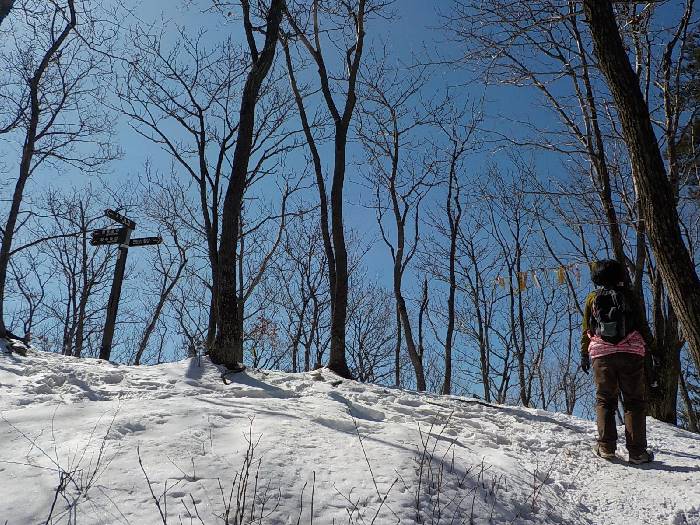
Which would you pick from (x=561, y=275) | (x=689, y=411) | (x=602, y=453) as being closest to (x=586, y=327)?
(x=602, y=453)

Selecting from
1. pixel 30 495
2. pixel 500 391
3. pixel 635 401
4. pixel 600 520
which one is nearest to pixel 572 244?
pixel 500 391

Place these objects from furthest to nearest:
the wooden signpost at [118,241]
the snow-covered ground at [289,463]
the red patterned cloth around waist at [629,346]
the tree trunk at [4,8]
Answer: the wooden signpost at [118,241], the tree trunk at [4,8], the red patterned cloth around waist at [629,346], the snow-covered ground at [289,463]

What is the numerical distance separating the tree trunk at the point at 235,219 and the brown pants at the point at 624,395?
4.40 meters

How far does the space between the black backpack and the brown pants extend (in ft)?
0.65

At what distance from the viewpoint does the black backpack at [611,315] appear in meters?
4.67

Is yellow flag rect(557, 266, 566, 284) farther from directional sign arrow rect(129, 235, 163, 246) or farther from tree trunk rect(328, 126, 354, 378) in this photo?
directional sign arrow rect(129, 235, 163, 246)

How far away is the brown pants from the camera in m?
4.55

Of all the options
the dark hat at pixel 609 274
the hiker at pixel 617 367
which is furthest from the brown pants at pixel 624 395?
the dark hat at pixel 609 274

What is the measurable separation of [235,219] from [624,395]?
523 cm

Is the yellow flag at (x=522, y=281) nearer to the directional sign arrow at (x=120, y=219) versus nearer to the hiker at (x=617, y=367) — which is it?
the hiker at (x=617, y=367)

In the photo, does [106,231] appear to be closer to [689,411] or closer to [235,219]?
[235,219]

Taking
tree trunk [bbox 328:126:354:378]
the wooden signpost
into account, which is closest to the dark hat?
tree trunk [bbox 328:126:354:378]

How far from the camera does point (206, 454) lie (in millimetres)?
3389

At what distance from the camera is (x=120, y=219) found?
32.1 feet
